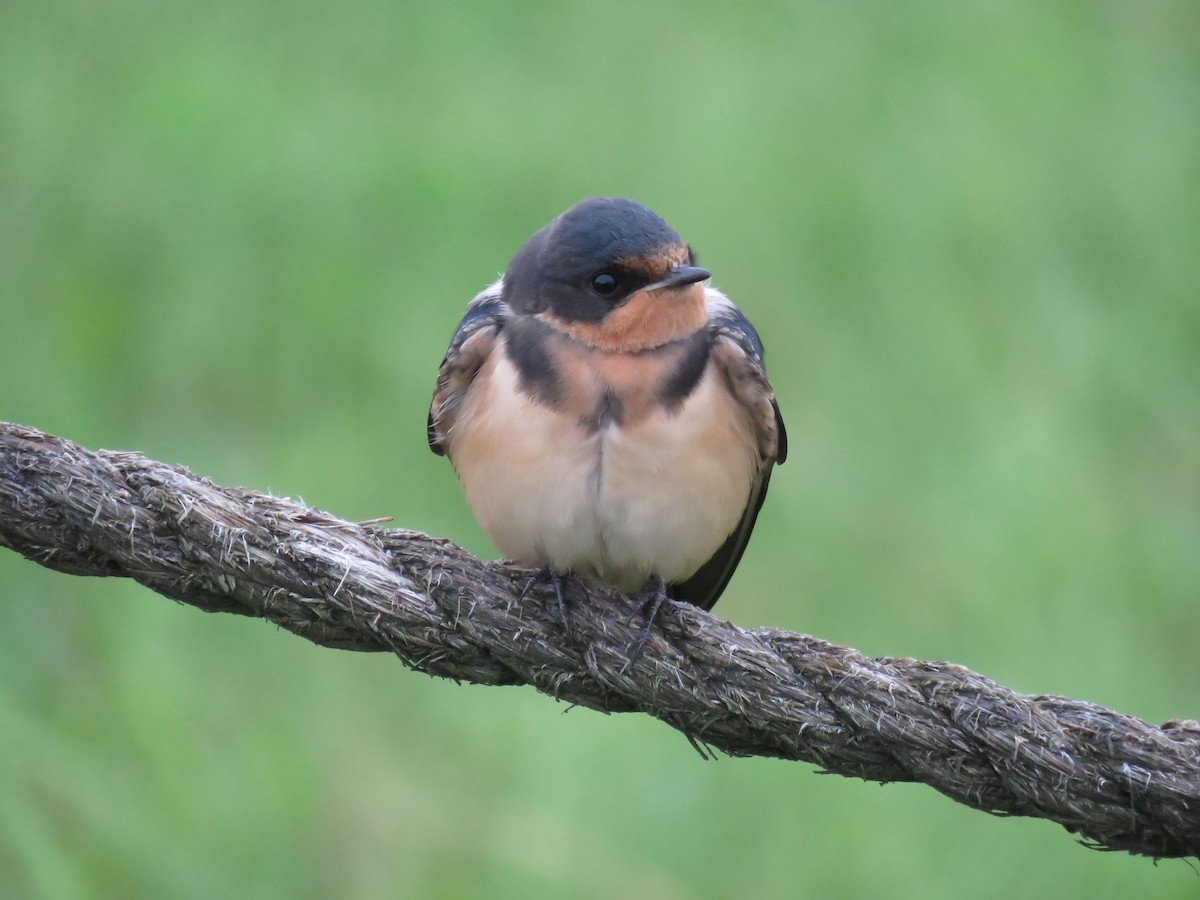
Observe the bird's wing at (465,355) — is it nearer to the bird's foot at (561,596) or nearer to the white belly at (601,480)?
the white belly at (601,480)

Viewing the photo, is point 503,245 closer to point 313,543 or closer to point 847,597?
point 847,597

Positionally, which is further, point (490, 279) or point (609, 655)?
point (490, 279)

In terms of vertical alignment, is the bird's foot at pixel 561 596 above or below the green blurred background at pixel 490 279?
below

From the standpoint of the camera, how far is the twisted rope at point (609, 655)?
8.59ft

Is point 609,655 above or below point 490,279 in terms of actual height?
below

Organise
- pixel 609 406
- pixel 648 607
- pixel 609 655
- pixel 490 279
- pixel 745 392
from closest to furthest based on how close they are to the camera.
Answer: pixel 609 655
pixel 648 607
pixel 609 406
pixel 745 392
pixel 490 279

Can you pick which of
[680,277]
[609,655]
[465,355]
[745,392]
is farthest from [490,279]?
[609,655]

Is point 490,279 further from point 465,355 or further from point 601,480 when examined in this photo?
point 601,480

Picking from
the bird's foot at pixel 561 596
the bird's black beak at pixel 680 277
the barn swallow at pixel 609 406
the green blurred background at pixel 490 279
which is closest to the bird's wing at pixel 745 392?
the barn swallow at pixel 609 406

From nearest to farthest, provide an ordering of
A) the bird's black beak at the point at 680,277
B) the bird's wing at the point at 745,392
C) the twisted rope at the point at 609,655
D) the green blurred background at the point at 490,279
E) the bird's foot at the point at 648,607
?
1. the twisted rope at the point at 609,655
2. the bird's foot at the point at 648,607
3. the bird's black beak at the point at 680,277
4. the bird's wing at the point at 745,392
5. the green blurred background at the point at 490,279

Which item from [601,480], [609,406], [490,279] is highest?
[490,279]

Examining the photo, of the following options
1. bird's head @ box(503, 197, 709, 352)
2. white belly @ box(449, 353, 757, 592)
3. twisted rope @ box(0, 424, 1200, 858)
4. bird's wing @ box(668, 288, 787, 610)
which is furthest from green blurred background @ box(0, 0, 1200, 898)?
bird's head @ box(503, 197, 709, 352)

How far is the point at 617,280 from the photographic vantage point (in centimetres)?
331

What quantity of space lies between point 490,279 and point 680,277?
292 centimetres
